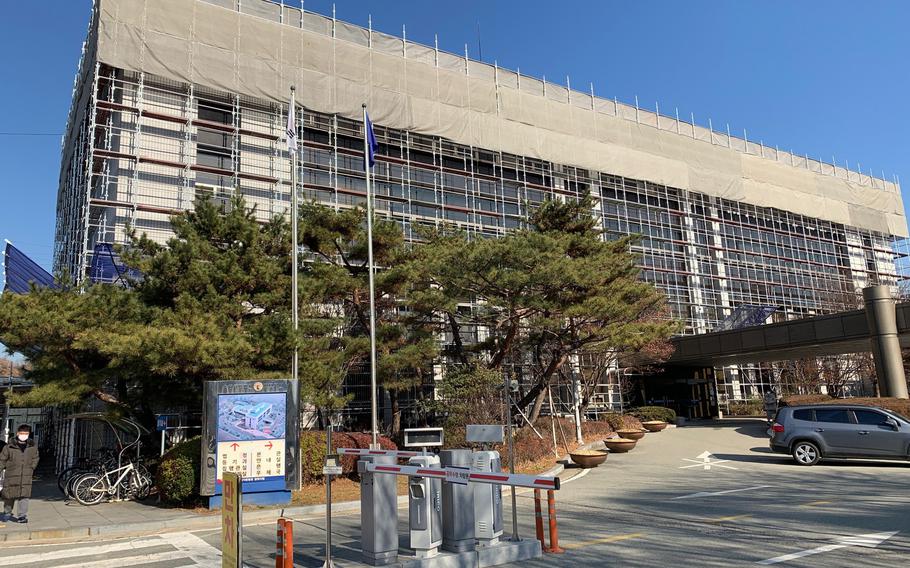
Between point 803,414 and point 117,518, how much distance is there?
16.3 meters

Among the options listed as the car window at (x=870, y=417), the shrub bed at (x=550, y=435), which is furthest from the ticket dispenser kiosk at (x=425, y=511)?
the car window at (x=870, y=417)

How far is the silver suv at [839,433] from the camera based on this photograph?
51.4ft

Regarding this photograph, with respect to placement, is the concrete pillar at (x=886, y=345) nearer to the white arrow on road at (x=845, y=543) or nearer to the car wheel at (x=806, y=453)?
the car wheel at (x=806, y=453)

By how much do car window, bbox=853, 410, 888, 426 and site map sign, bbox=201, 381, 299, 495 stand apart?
13801 millimetres

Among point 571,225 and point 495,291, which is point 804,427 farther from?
point 571,225

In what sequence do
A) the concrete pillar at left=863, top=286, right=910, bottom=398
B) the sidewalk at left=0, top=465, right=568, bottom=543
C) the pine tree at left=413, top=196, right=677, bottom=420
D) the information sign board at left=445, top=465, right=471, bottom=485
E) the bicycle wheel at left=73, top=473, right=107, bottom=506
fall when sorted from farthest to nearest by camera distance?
the concrete pillar at left=863, top=286, right=910, bottom=398
the pine tree at left=413, top=196, right=677, bottom=420
the bicycle wheel at left=73, top=473, right=107, bottom=506
the sidewalk at left=0, top=465, right=568, bottom=543
the information sign board at left=445, top=465, right=471, bottom=485

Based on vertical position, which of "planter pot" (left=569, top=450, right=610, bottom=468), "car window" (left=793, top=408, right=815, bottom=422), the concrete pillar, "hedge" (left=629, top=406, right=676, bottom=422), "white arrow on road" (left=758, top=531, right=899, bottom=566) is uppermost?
the concrete pillar

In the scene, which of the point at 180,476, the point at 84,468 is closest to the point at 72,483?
the point at 84,468

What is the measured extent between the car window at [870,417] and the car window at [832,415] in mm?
242

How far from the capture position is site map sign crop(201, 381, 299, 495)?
1251 centimetres

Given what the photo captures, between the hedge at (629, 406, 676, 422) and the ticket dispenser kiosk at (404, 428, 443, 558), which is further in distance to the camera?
the hedge at (629, 406, 676, 422)

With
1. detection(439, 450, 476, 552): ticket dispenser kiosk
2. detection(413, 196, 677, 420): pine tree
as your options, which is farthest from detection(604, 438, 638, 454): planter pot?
detection(439, 450, 476, 552): ticket dispenser kiosk

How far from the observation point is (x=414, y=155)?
37281 mm

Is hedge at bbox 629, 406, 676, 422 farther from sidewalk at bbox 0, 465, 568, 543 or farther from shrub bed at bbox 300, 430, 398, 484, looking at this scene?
sidewalk at bbox 0, 465, 568, 543
